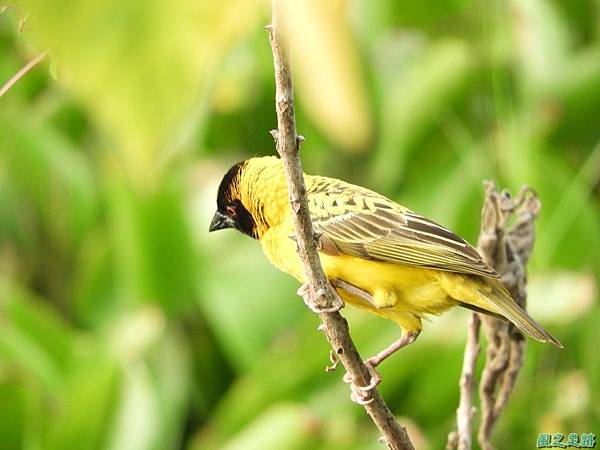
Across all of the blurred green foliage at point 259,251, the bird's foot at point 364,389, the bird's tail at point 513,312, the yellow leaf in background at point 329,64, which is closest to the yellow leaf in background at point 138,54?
the yellow leaf in background at point 329,64

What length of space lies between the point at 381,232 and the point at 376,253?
0.06 metres

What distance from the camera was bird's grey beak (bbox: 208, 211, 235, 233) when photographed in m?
1.40

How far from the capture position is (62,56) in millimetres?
326

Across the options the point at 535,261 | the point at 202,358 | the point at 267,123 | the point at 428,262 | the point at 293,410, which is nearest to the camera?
the point at 428,262

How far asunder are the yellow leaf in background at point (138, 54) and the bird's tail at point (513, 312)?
3.07ft

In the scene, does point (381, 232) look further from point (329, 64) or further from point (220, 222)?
point (329, 64)

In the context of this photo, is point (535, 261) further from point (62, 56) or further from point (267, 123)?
point (62, 56)

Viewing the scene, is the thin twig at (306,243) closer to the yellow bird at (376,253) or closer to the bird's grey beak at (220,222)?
the yellow bird at (376,253)

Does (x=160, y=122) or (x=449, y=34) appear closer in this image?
(x=160, y=122)

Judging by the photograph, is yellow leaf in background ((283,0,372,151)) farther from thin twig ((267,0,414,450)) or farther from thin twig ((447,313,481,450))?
thin twig ((447,313,481,450))

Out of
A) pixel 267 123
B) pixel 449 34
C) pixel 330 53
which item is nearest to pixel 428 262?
pixel 330 53

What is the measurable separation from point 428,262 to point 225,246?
2.20m

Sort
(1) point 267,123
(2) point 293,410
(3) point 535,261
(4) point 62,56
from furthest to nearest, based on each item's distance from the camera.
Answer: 1. (1) point 267,123
2. (3) point 535,261
3. (2) point 293,410
4. (4) point 62,56

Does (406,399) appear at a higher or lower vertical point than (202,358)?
lower
